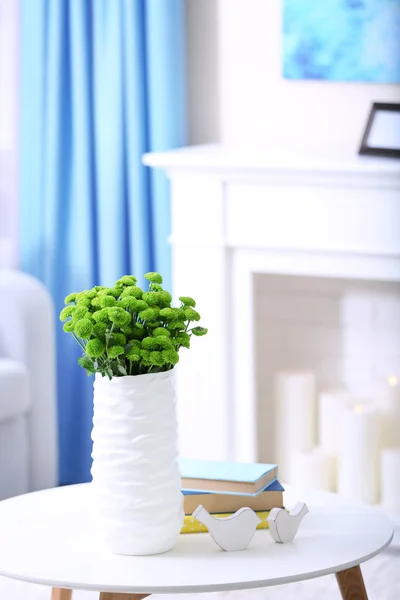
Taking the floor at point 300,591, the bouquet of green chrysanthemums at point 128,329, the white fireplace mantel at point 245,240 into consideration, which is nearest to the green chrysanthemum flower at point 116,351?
the bouquet of green chrysanthemums at point 128,329

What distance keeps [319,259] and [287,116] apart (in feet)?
1.70

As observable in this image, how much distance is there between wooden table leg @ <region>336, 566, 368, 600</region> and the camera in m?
1.62

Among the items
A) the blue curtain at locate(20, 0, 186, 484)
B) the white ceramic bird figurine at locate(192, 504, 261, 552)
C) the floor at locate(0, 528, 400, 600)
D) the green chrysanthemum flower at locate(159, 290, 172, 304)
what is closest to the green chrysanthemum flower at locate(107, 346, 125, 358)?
the green chrysanthemum flower at locate(159, 290, 172, 304)

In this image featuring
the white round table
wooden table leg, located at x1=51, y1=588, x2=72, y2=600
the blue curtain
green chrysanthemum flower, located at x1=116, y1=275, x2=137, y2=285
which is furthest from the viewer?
the blue curtain

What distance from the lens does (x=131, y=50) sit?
308 centimetres

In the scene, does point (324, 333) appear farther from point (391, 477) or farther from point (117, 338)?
point (117, 338)

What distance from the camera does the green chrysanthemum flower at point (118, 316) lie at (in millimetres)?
1490

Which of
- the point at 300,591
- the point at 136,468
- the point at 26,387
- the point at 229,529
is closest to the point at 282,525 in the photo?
the point at 229,529

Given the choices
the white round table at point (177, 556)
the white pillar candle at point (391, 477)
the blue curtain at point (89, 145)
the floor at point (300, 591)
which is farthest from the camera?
the blue curtain at point (89, 145)

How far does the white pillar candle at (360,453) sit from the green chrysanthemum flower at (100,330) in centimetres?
140

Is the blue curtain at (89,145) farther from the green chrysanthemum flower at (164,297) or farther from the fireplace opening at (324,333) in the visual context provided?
the green chrysanthemum flower at (164,297)

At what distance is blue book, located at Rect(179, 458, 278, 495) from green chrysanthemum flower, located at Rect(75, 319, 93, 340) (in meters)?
0.34

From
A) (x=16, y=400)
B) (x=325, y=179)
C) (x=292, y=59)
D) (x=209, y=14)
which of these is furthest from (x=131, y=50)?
(x=16, y=400)

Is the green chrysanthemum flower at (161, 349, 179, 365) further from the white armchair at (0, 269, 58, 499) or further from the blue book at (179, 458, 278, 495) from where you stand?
the white armchair at (0, 269, 58, 499)
